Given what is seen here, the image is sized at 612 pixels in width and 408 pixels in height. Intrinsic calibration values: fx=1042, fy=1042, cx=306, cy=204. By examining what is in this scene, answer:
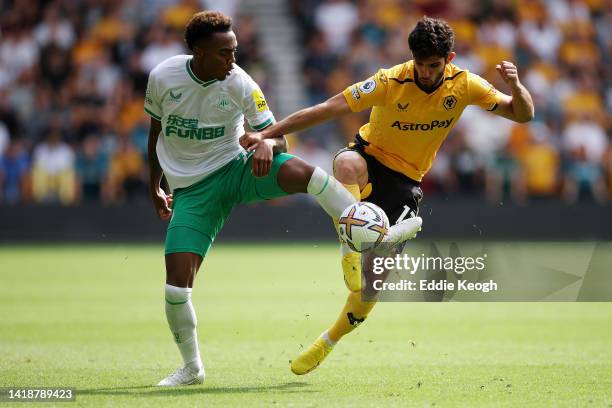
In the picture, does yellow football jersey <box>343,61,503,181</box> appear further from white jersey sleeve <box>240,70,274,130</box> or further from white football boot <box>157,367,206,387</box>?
white football boot <box>157,367,206,387</box>

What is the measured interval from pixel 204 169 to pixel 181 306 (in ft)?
3.33

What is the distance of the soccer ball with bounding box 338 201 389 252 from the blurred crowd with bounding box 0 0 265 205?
14208 millimetres

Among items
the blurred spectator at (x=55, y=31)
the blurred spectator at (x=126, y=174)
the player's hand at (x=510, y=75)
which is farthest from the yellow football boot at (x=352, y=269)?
the blurred spectator at (x=55, y=31)

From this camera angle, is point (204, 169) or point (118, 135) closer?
point (204, 169)

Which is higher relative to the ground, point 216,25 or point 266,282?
point 216,25

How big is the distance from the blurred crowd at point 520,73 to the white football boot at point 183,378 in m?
13.9

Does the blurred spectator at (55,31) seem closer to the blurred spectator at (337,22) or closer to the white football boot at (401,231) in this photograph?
the blurred spectator at (337,22)

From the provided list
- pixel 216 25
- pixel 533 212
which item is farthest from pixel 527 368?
pixel 533 212

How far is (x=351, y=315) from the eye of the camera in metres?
8.07

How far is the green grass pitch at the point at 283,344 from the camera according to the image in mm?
7059

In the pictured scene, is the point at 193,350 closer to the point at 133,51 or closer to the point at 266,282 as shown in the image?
the point at 266,282

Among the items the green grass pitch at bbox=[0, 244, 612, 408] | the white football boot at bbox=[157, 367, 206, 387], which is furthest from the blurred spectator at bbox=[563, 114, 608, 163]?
the white football boot at bbox=[157, 367, 206, 387]

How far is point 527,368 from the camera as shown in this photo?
26.8 feet

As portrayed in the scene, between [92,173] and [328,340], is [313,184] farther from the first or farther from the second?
[92,173]
